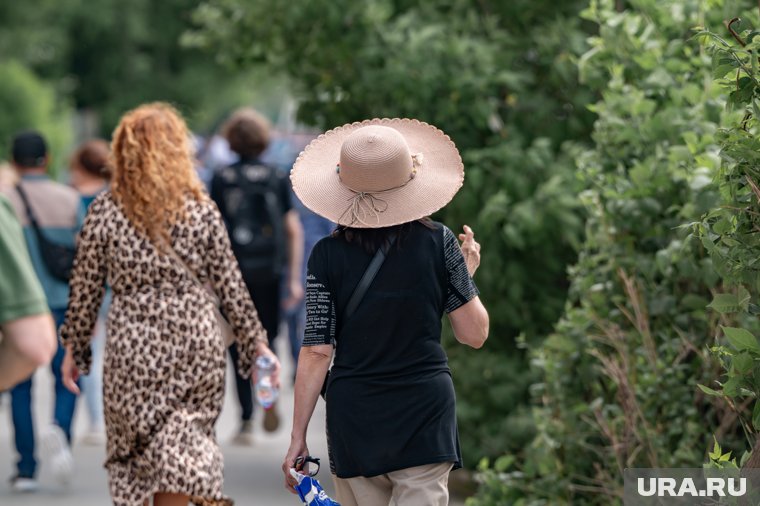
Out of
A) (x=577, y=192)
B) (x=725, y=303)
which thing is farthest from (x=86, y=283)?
(x=725, y=303)

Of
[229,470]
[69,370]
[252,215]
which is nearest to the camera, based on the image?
[69,370]

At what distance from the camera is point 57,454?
8.23 meters

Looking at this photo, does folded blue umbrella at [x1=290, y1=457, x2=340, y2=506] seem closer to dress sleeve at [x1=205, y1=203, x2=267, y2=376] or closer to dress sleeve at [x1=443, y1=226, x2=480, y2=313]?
dress sleeve at [x1=443, y1=226, x2=480, y2=313]

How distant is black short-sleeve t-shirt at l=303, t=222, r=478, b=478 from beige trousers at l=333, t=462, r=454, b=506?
0.14 feet

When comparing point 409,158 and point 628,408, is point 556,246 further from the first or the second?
point 409,158

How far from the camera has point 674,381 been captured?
18.4 ft

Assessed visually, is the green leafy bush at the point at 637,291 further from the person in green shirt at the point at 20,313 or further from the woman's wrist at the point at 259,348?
the person in green shirt at the point at 20,313

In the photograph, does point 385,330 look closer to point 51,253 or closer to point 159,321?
point 159,321

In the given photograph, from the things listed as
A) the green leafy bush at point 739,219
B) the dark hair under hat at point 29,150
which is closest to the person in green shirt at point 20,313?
the green leafy bush at point 739,219

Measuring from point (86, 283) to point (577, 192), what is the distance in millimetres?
2418

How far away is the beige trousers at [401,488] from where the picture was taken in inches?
169

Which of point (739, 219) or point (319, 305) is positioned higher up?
point (739, 219)

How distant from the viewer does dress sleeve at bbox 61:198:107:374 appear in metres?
5.78

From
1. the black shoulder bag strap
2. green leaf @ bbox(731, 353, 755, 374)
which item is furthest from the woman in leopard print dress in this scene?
green leaf @ bbox(731, 353, 755, 374)
